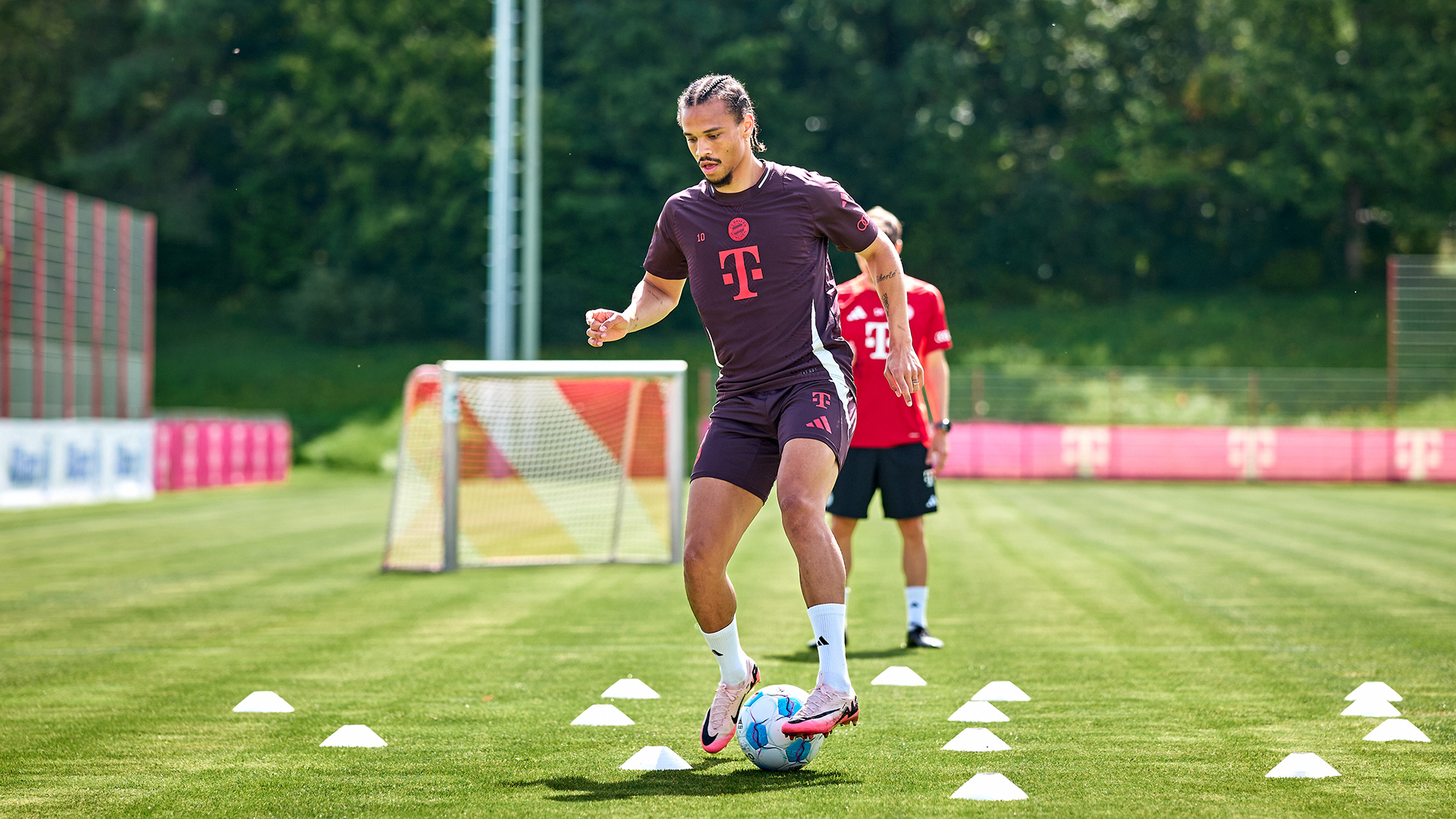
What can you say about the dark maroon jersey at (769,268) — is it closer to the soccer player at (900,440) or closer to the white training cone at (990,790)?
the white training cone at (990,790)

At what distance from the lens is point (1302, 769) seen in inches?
167

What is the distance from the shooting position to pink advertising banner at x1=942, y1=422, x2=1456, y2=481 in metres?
28.4

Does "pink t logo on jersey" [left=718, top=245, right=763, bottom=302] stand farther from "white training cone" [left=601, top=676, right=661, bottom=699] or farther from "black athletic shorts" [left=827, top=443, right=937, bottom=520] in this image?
"black athletic shorts" [left=827, top=443, right=937, bottom=520]

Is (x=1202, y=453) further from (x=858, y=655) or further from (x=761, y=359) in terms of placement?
(x=761, y=359)

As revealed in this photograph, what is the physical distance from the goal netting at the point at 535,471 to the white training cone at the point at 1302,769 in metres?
7.48

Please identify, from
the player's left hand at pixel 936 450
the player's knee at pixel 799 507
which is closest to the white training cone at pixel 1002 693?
the player's knee at pixel 799 507

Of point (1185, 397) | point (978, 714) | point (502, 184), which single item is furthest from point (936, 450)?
point (1185, 397)

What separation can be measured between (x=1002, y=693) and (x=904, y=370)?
1.61 m

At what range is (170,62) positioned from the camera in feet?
170

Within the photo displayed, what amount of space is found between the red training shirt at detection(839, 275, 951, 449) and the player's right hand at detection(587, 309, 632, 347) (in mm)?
2287

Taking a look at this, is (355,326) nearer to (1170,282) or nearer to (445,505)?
(1170,282)

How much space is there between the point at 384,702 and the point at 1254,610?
5.33m

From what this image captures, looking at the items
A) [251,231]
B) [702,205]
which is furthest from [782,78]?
[702,205]

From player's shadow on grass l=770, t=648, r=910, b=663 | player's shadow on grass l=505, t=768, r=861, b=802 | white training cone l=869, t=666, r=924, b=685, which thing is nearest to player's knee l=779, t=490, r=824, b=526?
player's shadow on grass l=505, t=768, r=861, b=802
